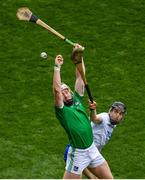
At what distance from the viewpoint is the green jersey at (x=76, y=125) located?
1117 centimetres

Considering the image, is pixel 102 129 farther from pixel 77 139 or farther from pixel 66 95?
pixel 66 95

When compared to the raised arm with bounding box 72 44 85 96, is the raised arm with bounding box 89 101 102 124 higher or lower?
lower

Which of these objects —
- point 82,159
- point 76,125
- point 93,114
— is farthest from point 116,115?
point 82,159

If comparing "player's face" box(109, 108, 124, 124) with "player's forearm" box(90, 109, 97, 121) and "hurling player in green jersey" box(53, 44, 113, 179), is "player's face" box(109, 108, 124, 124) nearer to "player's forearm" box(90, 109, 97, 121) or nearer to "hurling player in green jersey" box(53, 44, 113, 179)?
"player's forearm" box(90, 109, 97, 121)

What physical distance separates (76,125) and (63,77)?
6314 millimetres

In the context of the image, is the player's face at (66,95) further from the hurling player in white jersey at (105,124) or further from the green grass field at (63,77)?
the green grass field at (63,77)

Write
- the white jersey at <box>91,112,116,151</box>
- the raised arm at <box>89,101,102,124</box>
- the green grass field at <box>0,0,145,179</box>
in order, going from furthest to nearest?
the green grass field at <box>0,0,145,179</box> < the white jersey at <box>91,112,116,151</box> < the raised arm at <box>89,101,102,124</box>

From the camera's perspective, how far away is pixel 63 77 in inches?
687

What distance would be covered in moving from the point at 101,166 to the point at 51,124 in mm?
4278

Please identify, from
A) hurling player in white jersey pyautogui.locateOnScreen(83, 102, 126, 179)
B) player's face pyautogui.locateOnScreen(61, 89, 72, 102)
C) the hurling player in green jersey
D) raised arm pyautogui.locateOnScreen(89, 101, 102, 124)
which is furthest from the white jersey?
player's face pyautogui.locateOnScreen(61, 89, 72, 102)

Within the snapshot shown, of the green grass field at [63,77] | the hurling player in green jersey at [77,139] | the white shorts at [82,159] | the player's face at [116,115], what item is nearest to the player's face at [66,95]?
the hurling player in green jersey at [77,139]

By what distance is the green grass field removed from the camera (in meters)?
14.0

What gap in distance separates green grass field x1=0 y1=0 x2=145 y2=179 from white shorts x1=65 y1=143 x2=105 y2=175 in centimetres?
195

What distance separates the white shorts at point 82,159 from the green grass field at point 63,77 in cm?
195
